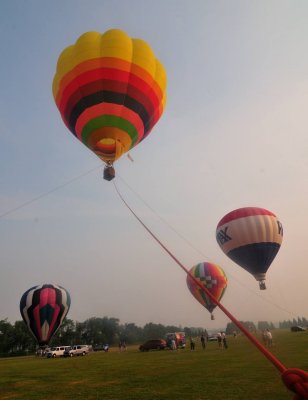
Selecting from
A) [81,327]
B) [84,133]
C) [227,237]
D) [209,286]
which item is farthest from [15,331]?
[84,133]

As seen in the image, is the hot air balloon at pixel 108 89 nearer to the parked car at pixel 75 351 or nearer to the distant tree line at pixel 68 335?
the parked car at pixel 75 351

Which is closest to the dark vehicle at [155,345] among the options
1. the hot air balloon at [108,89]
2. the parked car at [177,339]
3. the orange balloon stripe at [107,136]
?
the parked car at [177,339]

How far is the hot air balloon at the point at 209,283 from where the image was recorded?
89.4ft

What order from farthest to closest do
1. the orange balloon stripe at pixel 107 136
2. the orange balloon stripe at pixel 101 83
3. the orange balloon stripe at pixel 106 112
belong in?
1. the orange balloon stripe at pixel 107 136
2. the orange balloon stripe at pixel 106 112
3. the orange balloon stripe at pixel 101 83

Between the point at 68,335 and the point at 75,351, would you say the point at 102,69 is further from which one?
the point at 68,335

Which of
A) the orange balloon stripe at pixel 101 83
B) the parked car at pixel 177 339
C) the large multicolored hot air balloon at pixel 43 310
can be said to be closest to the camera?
the orange balloon stripe at pixel 101 83

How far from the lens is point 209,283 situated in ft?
90.4

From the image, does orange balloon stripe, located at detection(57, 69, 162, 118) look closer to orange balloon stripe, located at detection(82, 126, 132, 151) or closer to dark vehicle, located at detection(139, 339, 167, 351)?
orange balloon stripe, located at detection(82, 126, 132, 151)

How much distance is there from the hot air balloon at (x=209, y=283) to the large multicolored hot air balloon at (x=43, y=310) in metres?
10.9

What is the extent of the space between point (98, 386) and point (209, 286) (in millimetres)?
18051

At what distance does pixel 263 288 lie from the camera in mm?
19266

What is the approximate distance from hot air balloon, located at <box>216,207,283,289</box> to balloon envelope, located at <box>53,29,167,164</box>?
32.1 feet

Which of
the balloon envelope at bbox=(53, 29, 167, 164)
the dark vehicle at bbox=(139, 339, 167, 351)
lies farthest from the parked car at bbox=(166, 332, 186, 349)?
the balloon envelope at bbox=(53, 29, 167, 164)

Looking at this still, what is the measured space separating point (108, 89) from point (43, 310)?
1649cm
